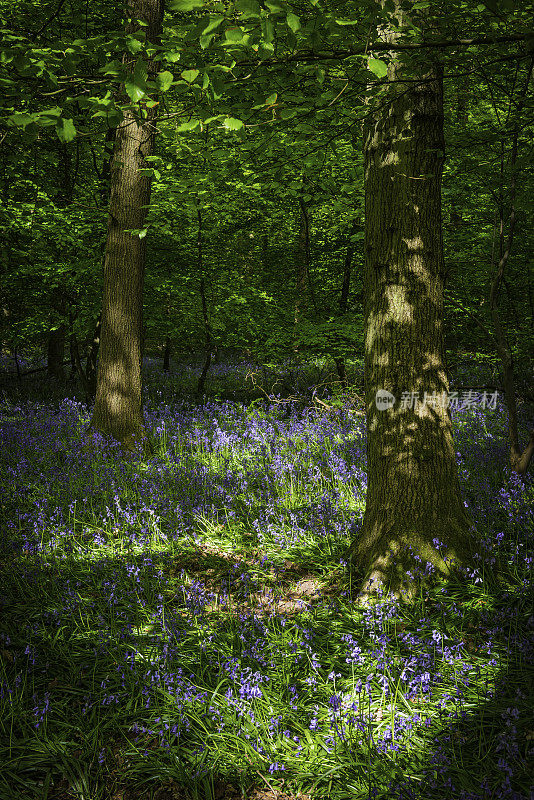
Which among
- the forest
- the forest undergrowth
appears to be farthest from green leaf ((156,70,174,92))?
the forest undergrowth

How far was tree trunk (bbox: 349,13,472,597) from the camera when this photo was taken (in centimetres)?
322

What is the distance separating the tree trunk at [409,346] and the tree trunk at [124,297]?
159 inches

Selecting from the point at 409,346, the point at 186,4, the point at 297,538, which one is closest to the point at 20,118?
the point at 186,4

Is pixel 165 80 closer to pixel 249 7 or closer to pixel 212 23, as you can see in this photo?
pixel 212 23

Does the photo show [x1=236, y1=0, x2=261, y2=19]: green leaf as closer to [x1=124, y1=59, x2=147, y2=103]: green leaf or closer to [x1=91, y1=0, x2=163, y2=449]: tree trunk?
[x1=124, y1=59, x2=147, y2=103]: green leaf

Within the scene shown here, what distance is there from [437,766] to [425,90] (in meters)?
3.81

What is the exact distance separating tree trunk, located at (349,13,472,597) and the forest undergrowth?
28 centimetres

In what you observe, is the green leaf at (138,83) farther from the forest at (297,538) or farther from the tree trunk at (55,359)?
the tree trunk at (55,359)

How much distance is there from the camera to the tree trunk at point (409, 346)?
322 centimetres

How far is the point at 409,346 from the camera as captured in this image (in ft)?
10.8

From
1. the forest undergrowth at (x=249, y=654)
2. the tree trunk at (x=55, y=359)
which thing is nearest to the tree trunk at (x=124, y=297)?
the forest undergrowth at (x=249, y=654)

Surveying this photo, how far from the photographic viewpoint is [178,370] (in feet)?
64.5

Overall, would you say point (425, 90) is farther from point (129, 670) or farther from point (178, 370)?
point (178, 370)

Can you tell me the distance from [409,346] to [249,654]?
7.21ft
